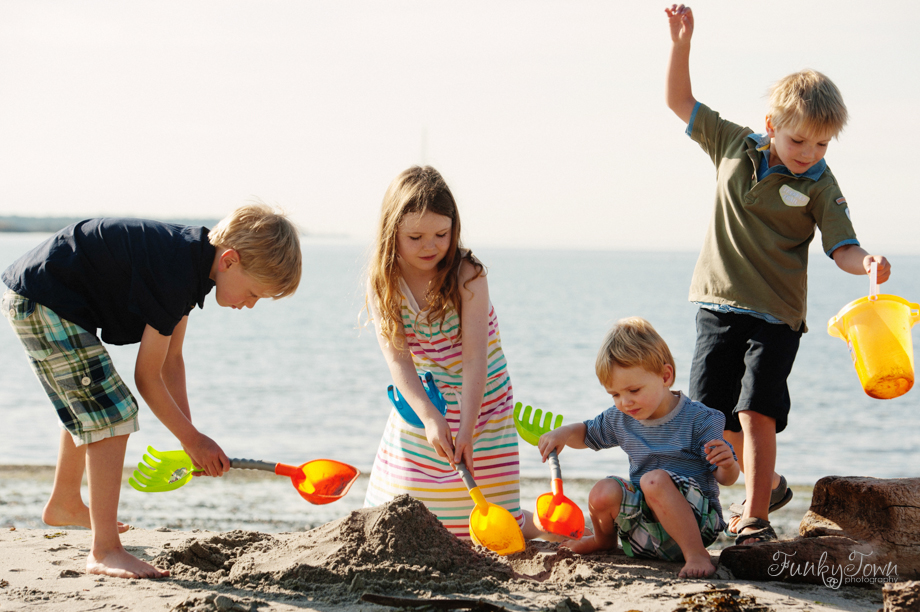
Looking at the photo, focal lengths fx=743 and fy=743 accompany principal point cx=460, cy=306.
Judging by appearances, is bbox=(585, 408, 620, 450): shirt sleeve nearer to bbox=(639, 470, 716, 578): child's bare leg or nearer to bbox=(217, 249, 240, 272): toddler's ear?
bbox=(639, 470, 716, 578): child's bare leg

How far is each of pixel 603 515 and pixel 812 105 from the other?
1.59 meters

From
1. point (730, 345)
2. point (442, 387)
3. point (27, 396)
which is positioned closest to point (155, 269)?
point (442, 387)

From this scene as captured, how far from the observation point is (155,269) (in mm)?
2338

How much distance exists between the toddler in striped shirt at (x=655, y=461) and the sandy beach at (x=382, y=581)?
0.09 m

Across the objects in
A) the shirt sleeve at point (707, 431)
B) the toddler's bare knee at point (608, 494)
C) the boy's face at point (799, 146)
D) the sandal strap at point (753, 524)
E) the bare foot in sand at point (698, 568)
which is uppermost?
the boy's face at point (799, 146)

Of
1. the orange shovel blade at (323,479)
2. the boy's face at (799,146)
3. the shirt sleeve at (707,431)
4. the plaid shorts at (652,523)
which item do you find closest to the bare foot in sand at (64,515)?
the orange shovel blade at (323,479)

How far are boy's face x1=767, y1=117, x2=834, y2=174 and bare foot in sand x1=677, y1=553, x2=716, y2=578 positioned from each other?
1430 millimetres

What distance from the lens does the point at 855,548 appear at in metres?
2.47

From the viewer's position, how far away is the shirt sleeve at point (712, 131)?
3027mm

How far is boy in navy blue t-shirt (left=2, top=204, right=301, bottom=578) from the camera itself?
7.60 ft

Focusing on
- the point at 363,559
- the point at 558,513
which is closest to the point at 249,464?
the point at 363,559

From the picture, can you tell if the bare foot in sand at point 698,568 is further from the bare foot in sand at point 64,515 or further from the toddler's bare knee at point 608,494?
the bare foot in sand at point 64,515

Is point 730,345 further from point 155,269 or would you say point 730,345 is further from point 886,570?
point 155,269

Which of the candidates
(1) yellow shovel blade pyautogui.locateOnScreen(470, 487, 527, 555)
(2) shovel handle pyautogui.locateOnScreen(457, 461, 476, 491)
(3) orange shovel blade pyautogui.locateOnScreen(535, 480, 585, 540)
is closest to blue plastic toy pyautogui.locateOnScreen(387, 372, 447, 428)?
(2) shovel handle pyautogui.locateOnScreen(457, 461, 476, 491)
